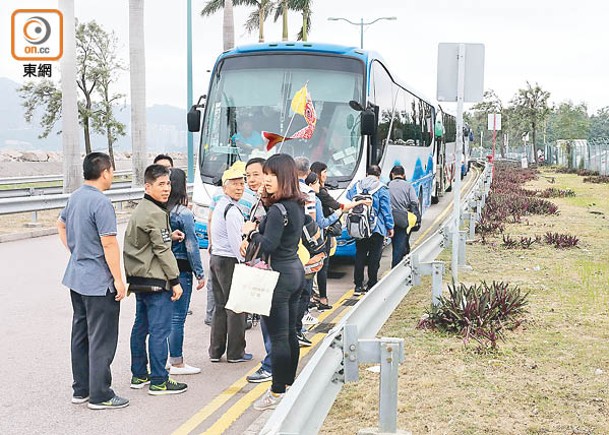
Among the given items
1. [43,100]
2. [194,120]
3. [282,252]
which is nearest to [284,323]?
[282,252]

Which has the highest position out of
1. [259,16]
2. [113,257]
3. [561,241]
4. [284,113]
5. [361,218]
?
[259,16]

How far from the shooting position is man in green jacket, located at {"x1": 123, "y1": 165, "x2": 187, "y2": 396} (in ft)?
20.5

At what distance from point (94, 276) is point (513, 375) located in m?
3.54

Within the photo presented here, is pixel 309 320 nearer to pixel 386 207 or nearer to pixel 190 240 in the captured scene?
pixel 386 207

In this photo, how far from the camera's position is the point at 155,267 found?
6262 millimetres

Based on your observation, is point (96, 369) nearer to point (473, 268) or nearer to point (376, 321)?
point (376, 321)

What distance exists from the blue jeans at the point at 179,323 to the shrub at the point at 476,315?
258 cm

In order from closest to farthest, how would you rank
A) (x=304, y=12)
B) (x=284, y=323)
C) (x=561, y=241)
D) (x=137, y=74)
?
(x=284, y=323), (x=561, y=241), (x=137, y=74), (x=304, y=12)

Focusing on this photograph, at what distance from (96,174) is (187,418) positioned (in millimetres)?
1923

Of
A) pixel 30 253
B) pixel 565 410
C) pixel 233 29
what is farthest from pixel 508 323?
pixel 233 29

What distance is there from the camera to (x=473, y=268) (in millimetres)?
12305

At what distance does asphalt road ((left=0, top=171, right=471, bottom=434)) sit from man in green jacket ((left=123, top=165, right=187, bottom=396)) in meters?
0.32

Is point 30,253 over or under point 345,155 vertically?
under

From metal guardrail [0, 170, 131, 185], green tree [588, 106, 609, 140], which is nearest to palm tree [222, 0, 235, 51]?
metal guardrail [0, 170, 131, 185]
